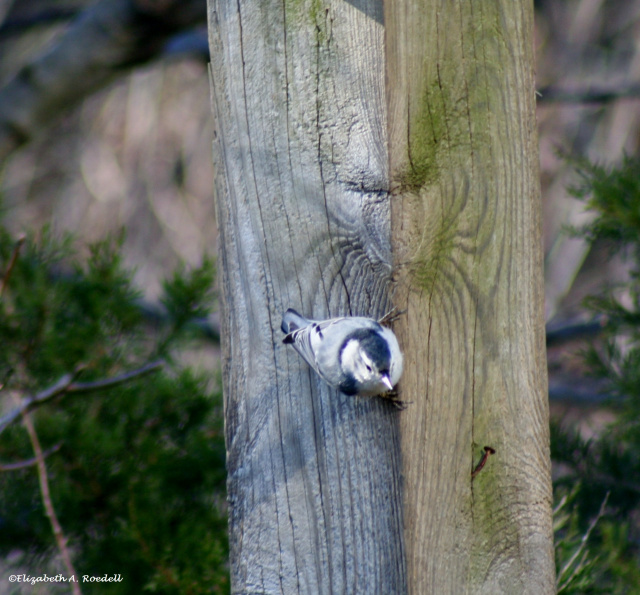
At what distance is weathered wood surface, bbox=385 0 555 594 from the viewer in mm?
1185

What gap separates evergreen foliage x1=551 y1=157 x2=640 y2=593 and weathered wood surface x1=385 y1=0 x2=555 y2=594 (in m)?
0.84

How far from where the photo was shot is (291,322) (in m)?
1.30

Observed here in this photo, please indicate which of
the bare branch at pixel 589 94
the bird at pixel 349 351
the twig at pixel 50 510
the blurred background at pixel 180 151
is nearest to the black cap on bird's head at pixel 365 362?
the bird at pixel 349 351

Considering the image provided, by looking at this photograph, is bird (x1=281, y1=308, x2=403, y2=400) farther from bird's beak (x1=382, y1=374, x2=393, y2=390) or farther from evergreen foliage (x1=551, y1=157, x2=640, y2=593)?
evergreen foliage (x1=551, y1=157, x2=640, y2=593)

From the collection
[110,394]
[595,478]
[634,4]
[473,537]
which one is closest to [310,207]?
[473,537]

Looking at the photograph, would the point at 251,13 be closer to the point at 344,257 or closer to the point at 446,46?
the point at 446,46

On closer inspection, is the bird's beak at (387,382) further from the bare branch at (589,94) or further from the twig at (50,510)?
the bare branch at (589,94)

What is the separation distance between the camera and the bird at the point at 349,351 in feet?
3.87

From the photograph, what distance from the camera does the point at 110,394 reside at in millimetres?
2229

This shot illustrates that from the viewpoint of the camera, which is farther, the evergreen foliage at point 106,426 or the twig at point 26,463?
the evergreen foliage at point 106,426

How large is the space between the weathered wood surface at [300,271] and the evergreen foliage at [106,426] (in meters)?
0.67

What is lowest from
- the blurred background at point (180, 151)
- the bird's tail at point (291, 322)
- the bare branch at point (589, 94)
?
the bird's tail at point (291, 322)

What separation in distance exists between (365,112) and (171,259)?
4.50m

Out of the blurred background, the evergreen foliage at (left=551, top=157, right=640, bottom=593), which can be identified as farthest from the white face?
the blurred background
